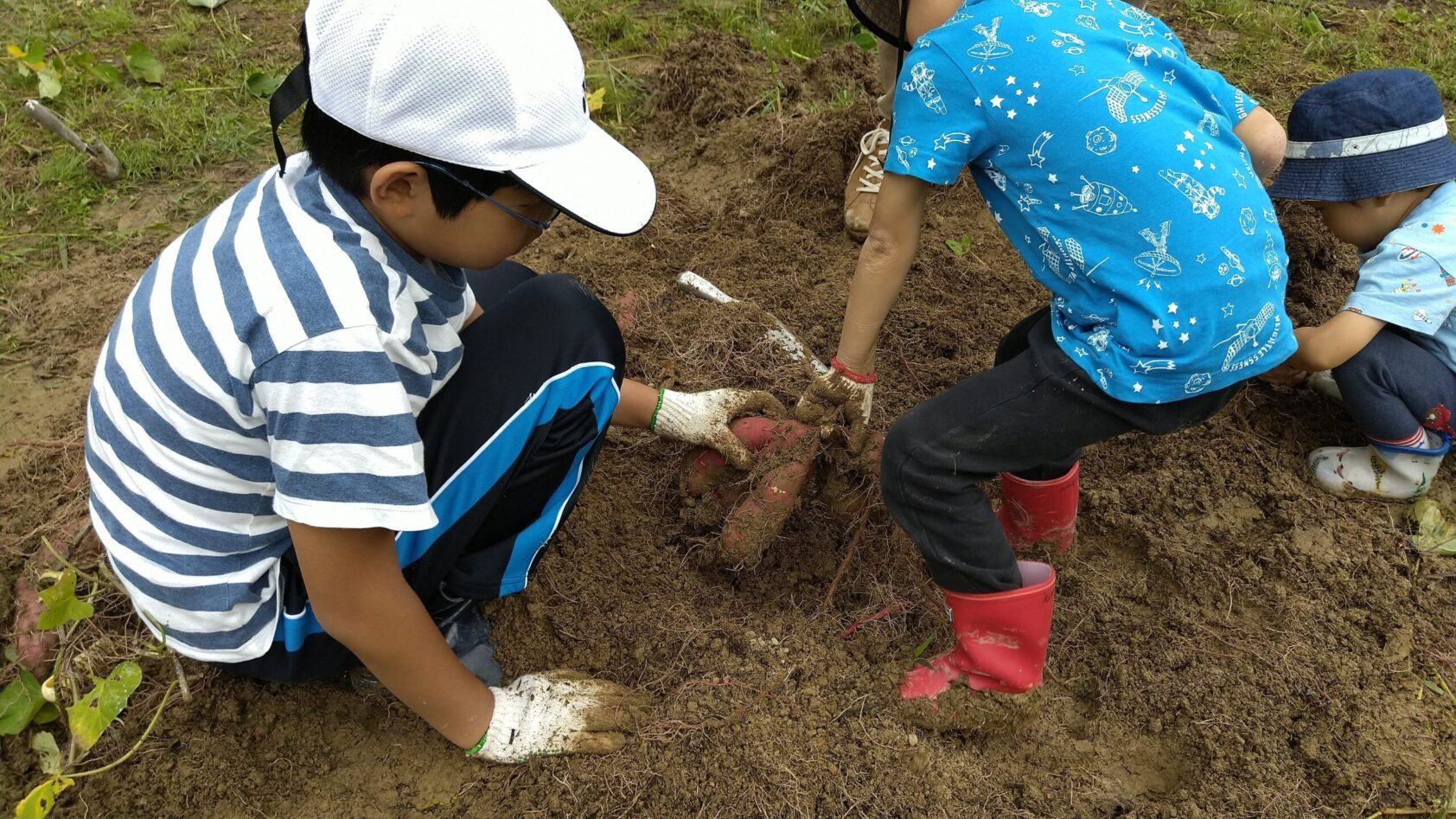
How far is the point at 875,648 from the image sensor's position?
1.96 meters

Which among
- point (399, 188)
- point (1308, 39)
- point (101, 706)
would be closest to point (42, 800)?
point (101, 706)

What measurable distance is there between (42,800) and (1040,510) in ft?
6.33

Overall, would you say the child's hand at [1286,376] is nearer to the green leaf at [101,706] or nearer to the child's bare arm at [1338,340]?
the child's bare arm at [1338,340]

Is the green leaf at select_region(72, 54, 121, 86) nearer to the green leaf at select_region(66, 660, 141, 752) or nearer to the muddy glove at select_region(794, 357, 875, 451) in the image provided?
the green leaf at select_region(66, 660, 141, 752)

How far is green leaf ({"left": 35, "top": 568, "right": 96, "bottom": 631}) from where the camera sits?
169 centimetres

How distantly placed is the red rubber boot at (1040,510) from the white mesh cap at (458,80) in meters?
1.21

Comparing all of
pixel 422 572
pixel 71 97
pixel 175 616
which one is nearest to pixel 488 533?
pixel 422 572

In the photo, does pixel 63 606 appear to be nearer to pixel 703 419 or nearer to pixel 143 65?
pixel 703 419

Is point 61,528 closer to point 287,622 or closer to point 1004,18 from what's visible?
point 287,622

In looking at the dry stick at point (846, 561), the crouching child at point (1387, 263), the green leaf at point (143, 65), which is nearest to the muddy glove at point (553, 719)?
the dry stick at point (846, 561)

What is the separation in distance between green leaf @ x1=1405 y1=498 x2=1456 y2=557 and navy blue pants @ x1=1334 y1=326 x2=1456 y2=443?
0.56 ft

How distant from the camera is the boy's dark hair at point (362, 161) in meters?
1.25

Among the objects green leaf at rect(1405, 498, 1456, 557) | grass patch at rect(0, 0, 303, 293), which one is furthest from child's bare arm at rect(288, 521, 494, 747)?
grass patch at rect(0, 0, 303, 293)

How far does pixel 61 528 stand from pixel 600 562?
1.18 meters
